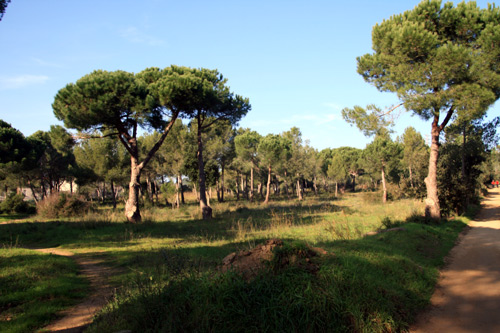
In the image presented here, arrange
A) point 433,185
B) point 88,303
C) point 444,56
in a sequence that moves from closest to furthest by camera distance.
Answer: point 88,303 < point 444,56 < point 433,185

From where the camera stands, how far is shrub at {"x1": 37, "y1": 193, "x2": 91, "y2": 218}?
1921 cm

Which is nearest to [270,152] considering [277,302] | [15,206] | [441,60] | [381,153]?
[381,153]

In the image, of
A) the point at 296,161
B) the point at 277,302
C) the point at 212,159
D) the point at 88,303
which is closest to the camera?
the point at 277,302

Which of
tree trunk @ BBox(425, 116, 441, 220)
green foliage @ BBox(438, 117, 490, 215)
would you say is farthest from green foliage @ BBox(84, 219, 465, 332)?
green foliage @ BBox(438, 117, 490, 215)

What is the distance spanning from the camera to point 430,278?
6379 millimetres

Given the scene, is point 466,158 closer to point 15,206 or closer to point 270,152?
point 270,152

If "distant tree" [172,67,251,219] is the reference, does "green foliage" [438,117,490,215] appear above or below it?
below

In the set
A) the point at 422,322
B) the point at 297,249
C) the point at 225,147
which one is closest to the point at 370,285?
the point at 422,322

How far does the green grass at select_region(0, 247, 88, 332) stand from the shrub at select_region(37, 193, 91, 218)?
40.3ft

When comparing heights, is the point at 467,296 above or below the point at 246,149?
below

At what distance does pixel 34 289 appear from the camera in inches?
227

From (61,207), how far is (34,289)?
15802mm

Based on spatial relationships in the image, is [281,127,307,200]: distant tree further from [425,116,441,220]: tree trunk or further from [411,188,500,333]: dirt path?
[411,188,500,333]: dirt path

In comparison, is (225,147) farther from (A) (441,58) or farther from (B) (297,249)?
(B) (297,249)
